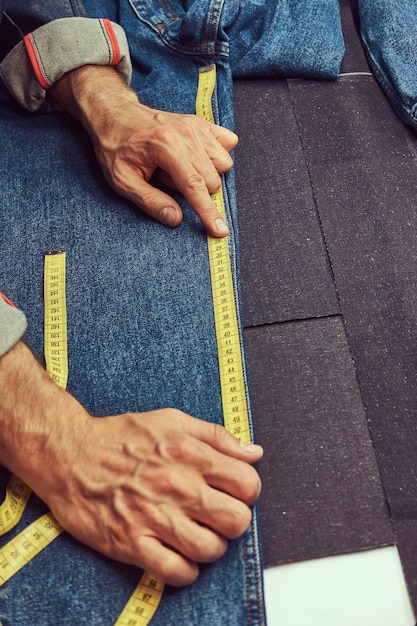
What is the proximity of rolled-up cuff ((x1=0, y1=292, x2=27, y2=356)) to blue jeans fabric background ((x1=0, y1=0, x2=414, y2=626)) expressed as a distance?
6.9 inches

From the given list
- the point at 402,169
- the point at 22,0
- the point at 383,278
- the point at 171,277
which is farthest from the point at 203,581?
the point at 22,0

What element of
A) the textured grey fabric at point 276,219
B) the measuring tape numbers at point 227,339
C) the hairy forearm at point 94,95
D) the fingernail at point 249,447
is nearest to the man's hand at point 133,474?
the fingernail at point 249,447

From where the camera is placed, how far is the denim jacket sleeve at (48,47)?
1640 millimetres

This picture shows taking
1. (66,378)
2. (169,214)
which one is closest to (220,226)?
(169,214)

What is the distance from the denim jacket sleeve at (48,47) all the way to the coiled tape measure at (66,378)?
13.4 inches

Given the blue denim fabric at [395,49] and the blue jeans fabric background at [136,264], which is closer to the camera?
the blue jeans fabric background at [136,264]

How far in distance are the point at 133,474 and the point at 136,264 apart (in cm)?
56

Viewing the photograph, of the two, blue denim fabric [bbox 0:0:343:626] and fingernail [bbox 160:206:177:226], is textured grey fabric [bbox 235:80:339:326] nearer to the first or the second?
blue denim fabric [bbox 0:0:343:626]

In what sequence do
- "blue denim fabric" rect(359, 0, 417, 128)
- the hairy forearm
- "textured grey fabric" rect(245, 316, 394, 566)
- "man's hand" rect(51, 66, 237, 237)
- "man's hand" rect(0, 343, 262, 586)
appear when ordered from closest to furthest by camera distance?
"man's hand" rect(0, 343, 262, 586)
"textured grey fabric" rect(245, 316, 394, 566)
"man's hand" rect(51, 66, 237, 237)
the hairy forearm
"blue denim fabric" rect(359, 0, 417, 128)

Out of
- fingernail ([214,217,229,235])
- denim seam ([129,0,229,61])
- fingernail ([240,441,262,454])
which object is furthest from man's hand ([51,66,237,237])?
fingernail ([240,441,262,454])

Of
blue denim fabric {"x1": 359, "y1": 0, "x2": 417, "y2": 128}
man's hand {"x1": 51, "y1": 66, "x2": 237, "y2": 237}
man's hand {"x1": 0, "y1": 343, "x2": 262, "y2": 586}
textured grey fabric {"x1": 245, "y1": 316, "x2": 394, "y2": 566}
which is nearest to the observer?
man's hand {"x1": 0, "y1": 343, "x2": 262, "y2": 586}

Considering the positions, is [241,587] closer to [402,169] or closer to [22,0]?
[402,169]

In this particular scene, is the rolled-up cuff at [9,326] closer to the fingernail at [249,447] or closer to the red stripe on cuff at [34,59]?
the fingernail at [249,447]

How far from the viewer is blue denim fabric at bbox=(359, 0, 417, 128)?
1750 mm
